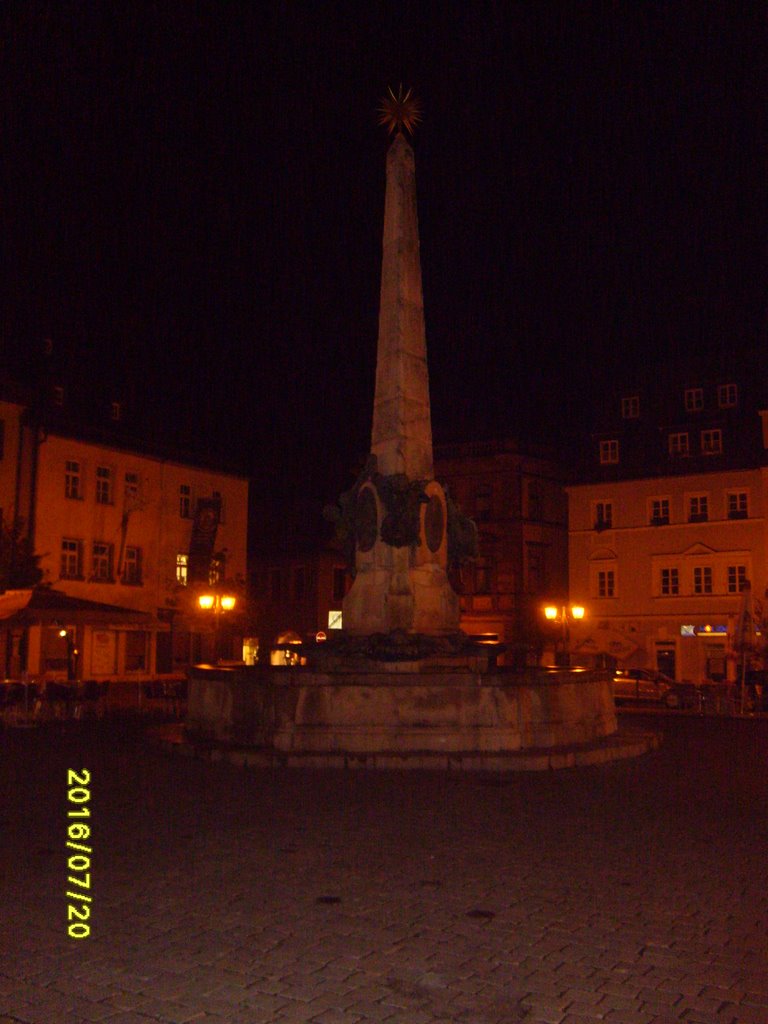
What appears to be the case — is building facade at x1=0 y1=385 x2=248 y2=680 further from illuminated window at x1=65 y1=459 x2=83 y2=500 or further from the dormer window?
the dormer window

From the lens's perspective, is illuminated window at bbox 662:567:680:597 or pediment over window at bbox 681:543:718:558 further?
illuminated window at bbox 662:567:680:597

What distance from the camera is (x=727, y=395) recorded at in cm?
4706

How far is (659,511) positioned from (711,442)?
3762 mm

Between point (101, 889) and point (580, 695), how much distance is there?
983cm

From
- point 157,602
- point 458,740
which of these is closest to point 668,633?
point 157,602

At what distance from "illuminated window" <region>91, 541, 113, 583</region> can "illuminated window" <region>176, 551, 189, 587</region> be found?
3659 mm

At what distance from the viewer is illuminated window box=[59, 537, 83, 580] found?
39.7 metres

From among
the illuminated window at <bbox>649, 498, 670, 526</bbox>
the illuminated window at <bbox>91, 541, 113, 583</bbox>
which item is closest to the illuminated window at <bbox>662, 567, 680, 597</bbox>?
the illuminated window at <bbox>649, 498, 670, 526</bbox>

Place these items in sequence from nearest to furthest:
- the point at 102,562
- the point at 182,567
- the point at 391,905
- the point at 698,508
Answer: the point at 391,905
the point at 102,562
the point at 182,567
the point at 698,508

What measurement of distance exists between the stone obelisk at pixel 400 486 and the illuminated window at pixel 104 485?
2564 cm

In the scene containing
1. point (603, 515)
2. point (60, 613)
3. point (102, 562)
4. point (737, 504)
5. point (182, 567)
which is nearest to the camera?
point (60, 613)

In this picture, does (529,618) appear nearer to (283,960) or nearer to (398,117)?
(398,117)

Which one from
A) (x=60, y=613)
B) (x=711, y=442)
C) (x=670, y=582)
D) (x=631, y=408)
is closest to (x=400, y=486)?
(x=60, y=613)

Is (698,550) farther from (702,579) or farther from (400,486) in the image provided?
(400,486)
